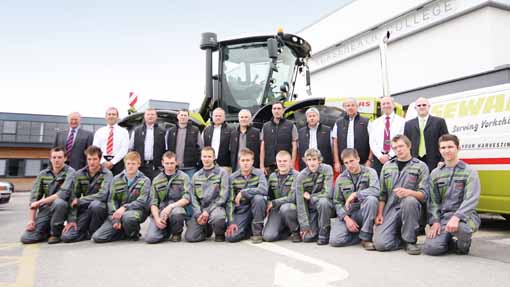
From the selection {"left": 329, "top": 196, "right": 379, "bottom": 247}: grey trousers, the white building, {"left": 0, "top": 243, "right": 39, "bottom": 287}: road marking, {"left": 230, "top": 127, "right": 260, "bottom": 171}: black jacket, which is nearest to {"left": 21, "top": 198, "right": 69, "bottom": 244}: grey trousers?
{"left": 0, "top": 243, "right": 39, "bottom": 287}: road marking

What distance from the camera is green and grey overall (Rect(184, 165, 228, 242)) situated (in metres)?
4.71

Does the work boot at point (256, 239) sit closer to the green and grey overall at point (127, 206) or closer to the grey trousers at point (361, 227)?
the grey trousers at point (361, 227)

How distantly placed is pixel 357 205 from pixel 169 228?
91.1 inches

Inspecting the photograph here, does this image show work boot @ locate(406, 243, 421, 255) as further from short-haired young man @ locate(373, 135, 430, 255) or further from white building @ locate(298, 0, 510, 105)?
white building @ locate(298, 0, 510, 105)

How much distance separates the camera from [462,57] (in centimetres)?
1655

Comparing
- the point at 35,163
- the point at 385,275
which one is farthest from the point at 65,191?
the point at 35,163

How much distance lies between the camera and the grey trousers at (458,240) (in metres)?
3.66

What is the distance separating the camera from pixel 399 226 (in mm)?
4125

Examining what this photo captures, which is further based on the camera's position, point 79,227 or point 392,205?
point 79,227

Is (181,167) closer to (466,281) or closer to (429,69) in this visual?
(466,281)

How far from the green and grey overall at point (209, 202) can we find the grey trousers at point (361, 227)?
135 centimetres

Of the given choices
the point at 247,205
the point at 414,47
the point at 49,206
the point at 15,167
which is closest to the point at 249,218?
the point at 247,205

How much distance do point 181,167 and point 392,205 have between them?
3.08m

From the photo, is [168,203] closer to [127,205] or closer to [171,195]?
[171,195]
